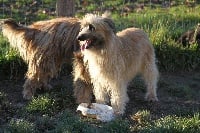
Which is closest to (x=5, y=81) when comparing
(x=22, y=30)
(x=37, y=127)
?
(x=22, y=30)

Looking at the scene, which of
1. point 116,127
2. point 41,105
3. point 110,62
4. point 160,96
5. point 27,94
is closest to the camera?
point 116,127

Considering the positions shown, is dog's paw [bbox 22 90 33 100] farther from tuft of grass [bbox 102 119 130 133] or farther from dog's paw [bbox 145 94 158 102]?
dog's paw [bbox 145 94 158 102]

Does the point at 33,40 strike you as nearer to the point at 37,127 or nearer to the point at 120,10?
the point at 37,127

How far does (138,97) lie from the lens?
29.0 ft

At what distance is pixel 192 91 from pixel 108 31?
274 centimetres

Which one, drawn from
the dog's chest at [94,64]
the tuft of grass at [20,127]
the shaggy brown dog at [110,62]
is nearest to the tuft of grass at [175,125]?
the shaggy brown dog at [110,62]

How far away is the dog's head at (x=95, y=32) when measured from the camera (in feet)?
23.2

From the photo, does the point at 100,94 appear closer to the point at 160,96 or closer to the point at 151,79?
the point at 151,79

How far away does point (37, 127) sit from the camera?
7.10 meters

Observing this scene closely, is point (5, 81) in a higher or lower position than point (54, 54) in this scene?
lower

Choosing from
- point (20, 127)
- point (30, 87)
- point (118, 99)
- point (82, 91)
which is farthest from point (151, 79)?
point (20, 127)

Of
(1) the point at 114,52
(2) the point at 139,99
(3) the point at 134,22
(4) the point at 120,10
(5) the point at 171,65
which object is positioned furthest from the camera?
(4) the point at 120,10

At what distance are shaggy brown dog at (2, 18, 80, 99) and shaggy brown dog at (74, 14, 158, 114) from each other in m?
0.33

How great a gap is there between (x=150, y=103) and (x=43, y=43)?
2.01 metres
